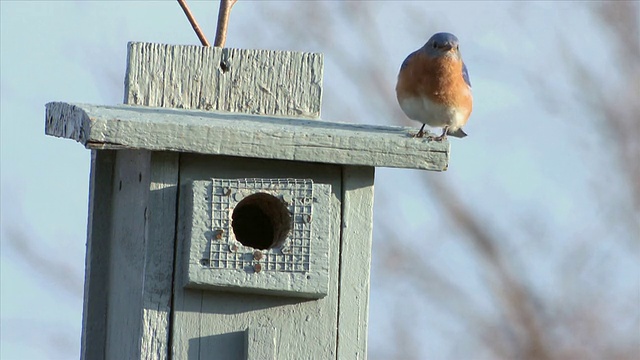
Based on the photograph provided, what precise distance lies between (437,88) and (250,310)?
104 cm

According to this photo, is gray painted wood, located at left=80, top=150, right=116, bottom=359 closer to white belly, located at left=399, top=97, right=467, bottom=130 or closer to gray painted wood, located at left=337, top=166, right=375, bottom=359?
gray painted wood, located at left=337, top=166, right=375, bottom=359

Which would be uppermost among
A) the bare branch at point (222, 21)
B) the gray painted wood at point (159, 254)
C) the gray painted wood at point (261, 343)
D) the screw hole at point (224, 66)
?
the bare branch at point (222, 21)

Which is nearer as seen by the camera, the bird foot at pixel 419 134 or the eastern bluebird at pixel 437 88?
the bird foot at pixel 419 134

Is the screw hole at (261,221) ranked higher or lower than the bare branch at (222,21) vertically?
lower

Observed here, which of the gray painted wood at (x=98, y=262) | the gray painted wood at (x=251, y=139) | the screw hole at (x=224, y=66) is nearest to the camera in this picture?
the gray painted wood at (x=251, y=139)

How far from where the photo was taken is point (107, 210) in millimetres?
3633

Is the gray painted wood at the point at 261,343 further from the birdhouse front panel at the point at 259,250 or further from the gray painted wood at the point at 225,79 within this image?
the gray painted wood at the point at 225,79

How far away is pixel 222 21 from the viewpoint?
375cm

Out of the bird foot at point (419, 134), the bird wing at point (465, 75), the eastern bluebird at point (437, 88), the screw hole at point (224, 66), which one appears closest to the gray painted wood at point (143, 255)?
the screw hole at point (224, 66)

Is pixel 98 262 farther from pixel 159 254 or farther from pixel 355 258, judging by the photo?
pixel 355 258

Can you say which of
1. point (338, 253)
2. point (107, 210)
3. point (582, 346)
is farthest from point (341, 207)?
point (582, 346)

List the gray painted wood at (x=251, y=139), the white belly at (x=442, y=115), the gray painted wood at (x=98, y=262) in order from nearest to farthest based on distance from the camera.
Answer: the gray painted wood at (x=251, y=139) < the gray painted wood at (x=98, y=262) < the white belly at (x=442, y=115)

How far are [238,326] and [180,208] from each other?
1.02ft

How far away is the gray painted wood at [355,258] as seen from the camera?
126 inches
